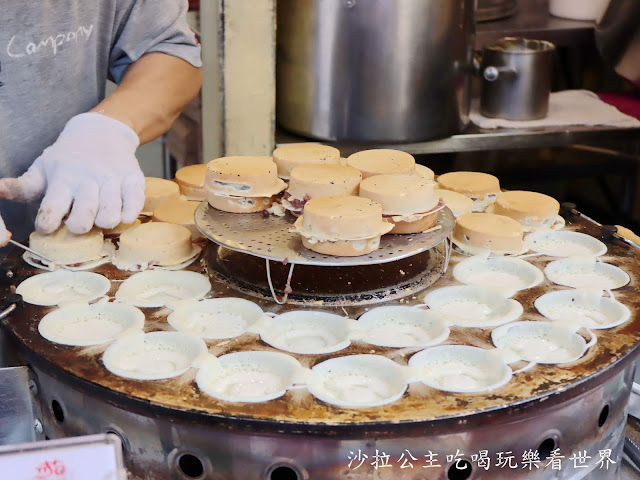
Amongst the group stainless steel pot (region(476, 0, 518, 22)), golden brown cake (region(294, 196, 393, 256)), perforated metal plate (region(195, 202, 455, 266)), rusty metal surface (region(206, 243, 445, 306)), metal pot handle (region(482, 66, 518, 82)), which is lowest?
rusty metal surface (region(206, 243, 445, 306))

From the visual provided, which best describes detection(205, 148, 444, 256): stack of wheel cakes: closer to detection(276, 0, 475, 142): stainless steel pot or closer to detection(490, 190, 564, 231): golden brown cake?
detection(490, 190, 564, 231): golden brown cake

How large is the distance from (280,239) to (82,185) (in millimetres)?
526

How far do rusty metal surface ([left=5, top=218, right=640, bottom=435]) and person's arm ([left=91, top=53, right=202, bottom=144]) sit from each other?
2.39 feet

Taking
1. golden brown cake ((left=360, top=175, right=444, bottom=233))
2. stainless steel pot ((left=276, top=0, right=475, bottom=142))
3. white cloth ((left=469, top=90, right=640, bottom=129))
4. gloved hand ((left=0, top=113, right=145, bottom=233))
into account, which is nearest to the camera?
golden brown cake ((left=360, top=175, right=444, bottom=233))

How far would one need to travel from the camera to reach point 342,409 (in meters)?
1.37

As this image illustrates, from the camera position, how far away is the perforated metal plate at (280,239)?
164cm

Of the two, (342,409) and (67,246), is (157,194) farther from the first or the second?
(342,409)

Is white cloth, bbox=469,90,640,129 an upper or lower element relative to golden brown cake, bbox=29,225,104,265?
upper

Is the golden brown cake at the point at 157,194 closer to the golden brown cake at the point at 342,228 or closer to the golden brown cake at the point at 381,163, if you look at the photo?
the golden brown cake at the point at 381,163

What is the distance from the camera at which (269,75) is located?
2.81 metres

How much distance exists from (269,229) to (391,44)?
3.75 ft

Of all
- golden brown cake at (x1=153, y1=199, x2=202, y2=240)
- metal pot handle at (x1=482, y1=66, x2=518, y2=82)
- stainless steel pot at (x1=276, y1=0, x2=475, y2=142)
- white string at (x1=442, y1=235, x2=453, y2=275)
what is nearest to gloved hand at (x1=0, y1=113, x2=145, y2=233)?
golden brown cake at (x1=153, y1=199, x2=202, y2=240)

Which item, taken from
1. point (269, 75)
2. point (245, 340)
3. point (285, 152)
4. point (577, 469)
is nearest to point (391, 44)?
point (269, 75)

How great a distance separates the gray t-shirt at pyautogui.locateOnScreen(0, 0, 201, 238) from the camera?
2.09 metres
